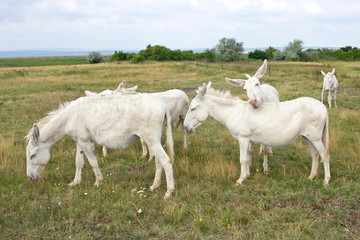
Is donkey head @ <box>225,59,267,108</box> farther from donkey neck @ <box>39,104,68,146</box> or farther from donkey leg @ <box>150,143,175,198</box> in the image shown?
donkey neck @ <box>39,104,68,146</box>

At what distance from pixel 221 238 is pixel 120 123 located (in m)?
2.77

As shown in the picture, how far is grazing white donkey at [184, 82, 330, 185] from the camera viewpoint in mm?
5410

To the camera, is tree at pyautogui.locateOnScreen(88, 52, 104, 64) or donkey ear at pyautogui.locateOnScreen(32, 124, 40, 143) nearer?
donkey ear at pyautogui.locateOnScreen(32, 124, 40, 143)

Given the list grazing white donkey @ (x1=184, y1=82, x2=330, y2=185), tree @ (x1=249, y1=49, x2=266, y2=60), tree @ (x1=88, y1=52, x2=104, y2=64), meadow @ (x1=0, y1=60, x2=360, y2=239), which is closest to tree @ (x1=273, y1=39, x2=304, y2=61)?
tree @ (x1=249, y1=49, x2=266, y2=60)

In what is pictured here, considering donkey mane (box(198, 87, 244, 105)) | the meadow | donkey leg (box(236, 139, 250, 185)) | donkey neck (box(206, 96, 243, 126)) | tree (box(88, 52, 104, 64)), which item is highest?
tree (box(88, 52, 104, 64))

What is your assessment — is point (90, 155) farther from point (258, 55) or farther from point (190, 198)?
point (258, 55)

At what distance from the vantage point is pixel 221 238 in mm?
3920

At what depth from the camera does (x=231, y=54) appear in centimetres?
6272

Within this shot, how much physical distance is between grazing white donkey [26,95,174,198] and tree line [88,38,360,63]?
4965 centimetres

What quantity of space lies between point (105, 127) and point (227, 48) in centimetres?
6261

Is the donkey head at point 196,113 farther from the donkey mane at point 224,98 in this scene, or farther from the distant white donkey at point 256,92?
the distant white donkey at point 256,92

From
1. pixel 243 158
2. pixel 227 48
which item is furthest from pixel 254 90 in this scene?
pixel 227 48

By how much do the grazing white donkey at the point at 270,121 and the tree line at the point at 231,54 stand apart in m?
49.6

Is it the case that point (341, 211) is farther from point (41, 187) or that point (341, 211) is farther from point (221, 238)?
point (41, 187)
